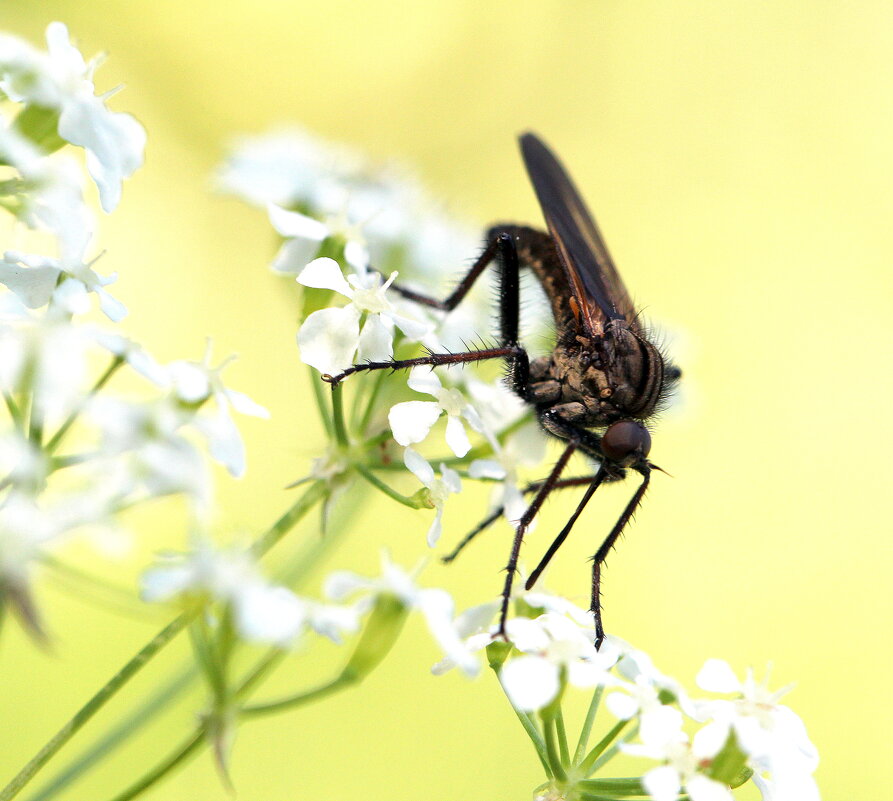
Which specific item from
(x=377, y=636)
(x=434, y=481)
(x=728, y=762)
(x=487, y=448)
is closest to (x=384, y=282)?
(x=487, y=448)

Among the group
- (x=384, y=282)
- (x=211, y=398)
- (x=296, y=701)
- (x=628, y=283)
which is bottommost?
(x=296, y=701)

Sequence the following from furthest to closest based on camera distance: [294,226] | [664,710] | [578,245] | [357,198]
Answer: [357,198]
[578,245]
[294,226]
[664,710]

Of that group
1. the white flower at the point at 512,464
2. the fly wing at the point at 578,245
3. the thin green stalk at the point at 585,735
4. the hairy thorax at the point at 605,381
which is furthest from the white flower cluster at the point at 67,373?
the fly wing at the point at 578,245

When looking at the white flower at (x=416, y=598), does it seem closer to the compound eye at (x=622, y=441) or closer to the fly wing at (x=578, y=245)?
the compound eye at (x=622, y=441)

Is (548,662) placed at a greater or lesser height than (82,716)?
greater

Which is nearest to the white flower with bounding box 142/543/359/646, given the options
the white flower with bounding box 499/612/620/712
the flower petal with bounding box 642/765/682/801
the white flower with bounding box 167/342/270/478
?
the white flower with bounding box 167/342/270/478

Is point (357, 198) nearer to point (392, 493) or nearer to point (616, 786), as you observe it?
point (392, 493)

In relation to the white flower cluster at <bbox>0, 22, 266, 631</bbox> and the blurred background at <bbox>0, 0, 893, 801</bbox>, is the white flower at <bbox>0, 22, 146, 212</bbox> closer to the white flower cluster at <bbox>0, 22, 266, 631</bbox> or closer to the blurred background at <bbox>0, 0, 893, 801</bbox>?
the white flower cluster at <bbox>0, 22, 266, 631</bbox>
